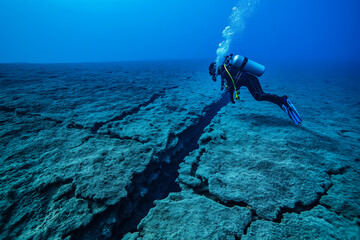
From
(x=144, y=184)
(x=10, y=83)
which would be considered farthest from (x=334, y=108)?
(x=10, y=83)

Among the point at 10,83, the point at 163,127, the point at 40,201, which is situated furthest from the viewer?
the point at 10,83

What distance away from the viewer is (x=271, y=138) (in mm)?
2771

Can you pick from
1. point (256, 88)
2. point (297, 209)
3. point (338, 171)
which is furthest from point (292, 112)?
point (297, 209)

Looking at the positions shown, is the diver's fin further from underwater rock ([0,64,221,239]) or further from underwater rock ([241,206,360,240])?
underwater rock ([241,206,360,240])

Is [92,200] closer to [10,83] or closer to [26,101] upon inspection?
[26,101]

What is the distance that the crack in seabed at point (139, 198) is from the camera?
1377 mm

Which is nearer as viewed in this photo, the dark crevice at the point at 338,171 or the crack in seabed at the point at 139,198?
the crack in seabed at the point at 139,198

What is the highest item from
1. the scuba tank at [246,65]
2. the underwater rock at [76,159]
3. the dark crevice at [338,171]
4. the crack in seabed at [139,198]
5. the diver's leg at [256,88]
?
the scuba tank at [246,65]

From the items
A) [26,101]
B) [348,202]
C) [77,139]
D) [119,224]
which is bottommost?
[119,224]

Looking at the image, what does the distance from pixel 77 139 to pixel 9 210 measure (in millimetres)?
1199

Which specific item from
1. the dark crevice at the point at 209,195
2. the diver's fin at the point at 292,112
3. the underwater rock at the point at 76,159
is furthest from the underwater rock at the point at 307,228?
the diver's fin at the point at 292,112

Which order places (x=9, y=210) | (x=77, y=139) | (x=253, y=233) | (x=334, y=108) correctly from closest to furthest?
(x=253, y=233)
(x=9, y=210)
(x=77, y=139)
(x=334, y=108)

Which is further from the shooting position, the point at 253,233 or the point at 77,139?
the point at 77,139

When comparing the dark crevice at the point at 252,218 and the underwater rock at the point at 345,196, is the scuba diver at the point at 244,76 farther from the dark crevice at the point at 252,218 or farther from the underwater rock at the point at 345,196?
the dark crevice at the point at 252,218
